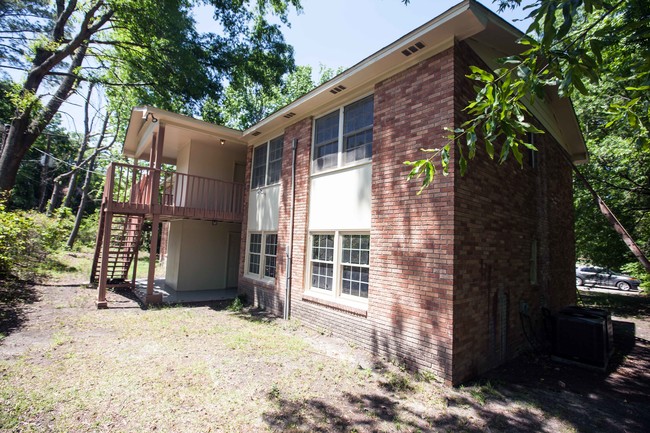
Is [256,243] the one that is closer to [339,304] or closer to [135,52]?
[339,304]

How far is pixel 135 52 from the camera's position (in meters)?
13.7

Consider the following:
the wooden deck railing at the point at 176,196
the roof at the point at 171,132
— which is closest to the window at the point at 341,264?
the wooden deck railing at the point at 176,196

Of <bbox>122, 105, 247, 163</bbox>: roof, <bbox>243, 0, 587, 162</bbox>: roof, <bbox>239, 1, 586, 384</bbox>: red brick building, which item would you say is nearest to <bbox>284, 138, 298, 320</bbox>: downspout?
<bbox>239, 1, 586, 384</bbox>: red brick building

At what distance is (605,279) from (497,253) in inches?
917

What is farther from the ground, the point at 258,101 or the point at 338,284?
the point at 258,101

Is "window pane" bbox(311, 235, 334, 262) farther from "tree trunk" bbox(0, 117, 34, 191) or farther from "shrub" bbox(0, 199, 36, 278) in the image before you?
"tree trunk" bbox(0, 117, 34, 191)

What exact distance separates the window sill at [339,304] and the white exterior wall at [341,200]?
166 cm

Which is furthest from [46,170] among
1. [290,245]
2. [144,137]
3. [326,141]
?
[326,141]

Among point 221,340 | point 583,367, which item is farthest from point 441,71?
point 221,340

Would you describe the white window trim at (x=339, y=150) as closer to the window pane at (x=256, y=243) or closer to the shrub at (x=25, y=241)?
the window pane at (x=256, y=243)

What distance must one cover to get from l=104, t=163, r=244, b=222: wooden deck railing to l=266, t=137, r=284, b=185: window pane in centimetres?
202

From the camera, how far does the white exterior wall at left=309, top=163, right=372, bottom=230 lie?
23.0 feet

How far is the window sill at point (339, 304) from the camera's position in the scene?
6.70m

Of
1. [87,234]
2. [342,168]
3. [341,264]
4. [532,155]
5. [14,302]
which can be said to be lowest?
[14,302]
